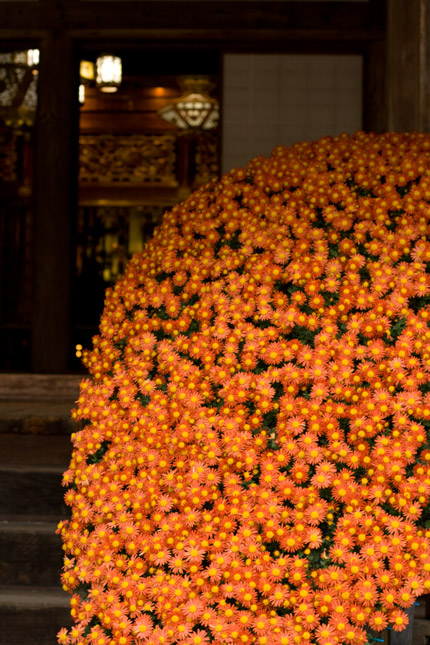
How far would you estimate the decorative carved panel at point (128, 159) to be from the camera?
994cm

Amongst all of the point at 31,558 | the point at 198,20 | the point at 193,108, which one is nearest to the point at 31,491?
the point at 31,558

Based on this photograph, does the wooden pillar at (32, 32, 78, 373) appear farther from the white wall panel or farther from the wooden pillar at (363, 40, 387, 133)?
the wooden pillar at (363, 40, 387, 133)

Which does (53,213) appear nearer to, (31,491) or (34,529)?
(31,491)

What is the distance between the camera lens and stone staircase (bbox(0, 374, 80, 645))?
106 inches

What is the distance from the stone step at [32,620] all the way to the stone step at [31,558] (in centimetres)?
19

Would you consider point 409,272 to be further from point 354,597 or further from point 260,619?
point 260,619

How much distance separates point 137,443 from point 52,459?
1.37 metres

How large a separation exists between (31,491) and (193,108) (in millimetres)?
6930

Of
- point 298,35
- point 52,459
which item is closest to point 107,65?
point 298,35

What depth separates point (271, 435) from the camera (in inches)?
79.3

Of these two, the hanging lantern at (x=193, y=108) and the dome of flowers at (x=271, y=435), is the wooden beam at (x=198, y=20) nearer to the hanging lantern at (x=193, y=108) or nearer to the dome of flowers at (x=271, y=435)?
the dome of flowers at (x=271, y=435)

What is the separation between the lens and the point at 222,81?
500 centimetres

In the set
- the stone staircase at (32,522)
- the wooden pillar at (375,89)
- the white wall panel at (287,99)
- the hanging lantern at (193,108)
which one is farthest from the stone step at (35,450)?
the hanging lantern at (193,108)

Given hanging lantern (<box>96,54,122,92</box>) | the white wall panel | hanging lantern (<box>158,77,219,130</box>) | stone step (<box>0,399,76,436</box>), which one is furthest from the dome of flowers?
hanging lantern (<box>158,77,219,130</box>)
